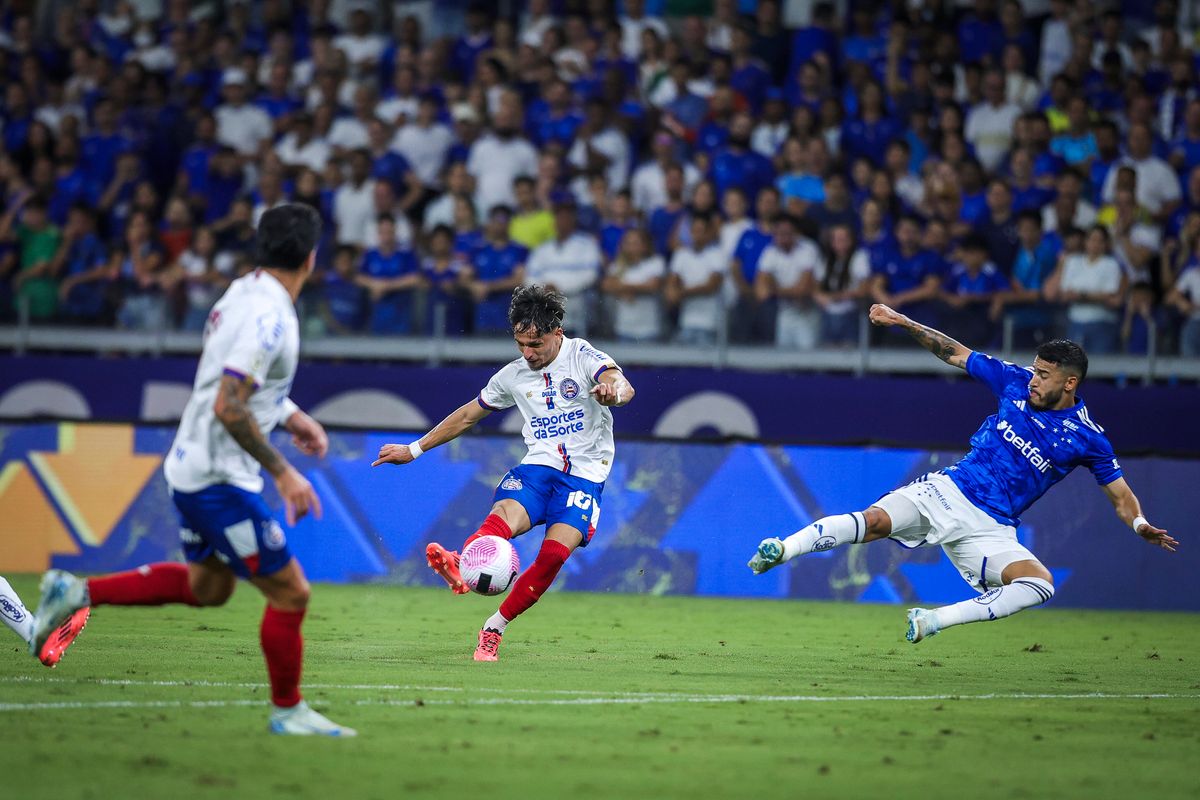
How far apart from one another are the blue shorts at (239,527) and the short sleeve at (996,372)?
17.7 ft

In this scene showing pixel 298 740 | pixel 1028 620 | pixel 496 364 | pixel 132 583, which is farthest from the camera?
pixel 496 364

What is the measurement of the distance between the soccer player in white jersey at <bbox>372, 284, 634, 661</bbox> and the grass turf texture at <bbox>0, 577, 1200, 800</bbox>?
2.92 ft

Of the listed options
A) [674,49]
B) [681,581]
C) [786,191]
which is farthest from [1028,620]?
[674,49]

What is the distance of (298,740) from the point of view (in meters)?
6.86

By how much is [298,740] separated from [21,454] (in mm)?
10674

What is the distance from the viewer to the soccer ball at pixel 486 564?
32.6 feet

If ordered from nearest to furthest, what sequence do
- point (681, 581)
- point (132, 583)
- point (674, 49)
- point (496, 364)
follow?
1. point (132, 583)
2. point (681, 581)
3. point (496, 364)
4. point (674, 49)

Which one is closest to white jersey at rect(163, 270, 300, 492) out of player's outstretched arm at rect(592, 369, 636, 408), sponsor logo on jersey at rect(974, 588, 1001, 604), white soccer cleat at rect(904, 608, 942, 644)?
player's outstretched arm at rect(592, 369, 636, 408)

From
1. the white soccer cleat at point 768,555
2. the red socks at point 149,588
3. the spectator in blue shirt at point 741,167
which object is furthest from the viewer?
the spectator in blue shirt at point 741,167

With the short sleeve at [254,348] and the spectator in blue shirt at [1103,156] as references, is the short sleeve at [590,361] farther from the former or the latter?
the spectator in blue shirt at [1103,156]

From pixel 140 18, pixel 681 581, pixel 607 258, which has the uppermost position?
pixel 140 18

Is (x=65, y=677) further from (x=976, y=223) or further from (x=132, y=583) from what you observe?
(x=976, y=223)

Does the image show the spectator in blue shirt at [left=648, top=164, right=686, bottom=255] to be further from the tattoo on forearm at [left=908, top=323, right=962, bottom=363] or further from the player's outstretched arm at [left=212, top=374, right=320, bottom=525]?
the player's outstretched arm at [left=212, top=374, right=320, bottom=525]

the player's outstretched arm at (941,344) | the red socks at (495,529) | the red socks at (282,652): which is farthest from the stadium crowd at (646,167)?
the red socks at (282,652)
